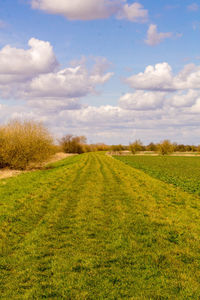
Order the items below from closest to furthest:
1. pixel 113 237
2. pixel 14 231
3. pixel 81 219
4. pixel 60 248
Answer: pixel 60 248 → pixel 113 237 → pixel 14 231 → pixel 81 219

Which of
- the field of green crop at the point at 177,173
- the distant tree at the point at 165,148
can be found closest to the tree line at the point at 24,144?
the field of green crop at the point at 177,173

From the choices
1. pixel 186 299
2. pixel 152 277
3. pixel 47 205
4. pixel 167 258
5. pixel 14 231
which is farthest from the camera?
pixel 47 205

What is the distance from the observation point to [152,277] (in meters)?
6.04

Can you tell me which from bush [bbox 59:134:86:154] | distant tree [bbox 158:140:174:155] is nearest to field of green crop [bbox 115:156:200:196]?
distant tree [bbox 158:140:174:155]

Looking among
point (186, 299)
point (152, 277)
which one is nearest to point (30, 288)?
point (152, 277)

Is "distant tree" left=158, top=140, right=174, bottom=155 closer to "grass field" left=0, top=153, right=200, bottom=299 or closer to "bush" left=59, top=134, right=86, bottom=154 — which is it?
"bush" left=59, top=134, right=86, bottom=154

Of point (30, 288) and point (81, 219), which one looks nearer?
point (30, 288)

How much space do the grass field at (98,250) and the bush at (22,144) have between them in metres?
24.5

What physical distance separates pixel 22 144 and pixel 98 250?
3202 cm

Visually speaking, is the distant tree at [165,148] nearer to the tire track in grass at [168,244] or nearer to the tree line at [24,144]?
the tree line at [24,144]

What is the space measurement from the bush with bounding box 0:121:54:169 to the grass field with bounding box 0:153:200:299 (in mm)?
24469

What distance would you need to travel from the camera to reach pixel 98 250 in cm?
759

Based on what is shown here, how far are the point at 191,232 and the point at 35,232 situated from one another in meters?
5.75

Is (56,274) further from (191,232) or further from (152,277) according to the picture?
(191,232)
